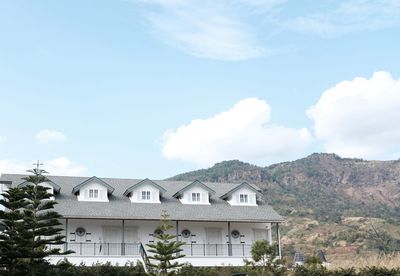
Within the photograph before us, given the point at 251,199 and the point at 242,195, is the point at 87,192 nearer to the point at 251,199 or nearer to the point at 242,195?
the point at 242,195

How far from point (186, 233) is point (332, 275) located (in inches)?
597

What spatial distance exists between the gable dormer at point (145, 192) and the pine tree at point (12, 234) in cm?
1070

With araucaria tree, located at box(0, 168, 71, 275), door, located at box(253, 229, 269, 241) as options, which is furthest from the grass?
door, located at box(253, 229, 269, 241)

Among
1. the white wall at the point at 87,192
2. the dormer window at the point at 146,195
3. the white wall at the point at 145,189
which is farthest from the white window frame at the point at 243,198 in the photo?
the white wall at the point at 87,192

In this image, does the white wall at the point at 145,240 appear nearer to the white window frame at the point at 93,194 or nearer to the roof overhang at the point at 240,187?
the white window frame at the point at 93,194

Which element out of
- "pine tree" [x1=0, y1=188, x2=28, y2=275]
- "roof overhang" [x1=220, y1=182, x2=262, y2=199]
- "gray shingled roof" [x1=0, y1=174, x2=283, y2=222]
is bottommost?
"pine tree" [x1=0, y1=188, x2=28, y2=275]

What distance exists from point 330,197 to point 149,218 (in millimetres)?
55744

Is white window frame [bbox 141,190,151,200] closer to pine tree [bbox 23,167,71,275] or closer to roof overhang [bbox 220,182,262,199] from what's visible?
roof overhang [bbox 220,182,262,199]

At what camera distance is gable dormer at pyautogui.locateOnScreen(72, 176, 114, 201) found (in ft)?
108

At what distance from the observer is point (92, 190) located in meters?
33.2

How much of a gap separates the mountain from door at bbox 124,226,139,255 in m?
21.9

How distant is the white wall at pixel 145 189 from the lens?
33.9 m

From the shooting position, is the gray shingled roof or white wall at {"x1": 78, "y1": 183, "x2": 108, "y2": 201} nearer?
the gray shingled roof

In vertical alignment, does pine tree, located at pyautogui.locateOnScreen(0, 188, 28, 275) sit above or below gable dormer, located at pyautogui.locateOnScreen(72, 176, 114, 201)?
below
